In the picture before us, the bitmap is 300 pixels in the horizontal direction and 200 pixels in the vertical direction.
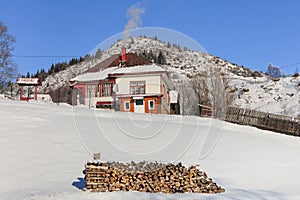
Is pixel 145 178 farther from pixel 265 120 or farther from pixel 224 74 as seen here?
pixel 265 120

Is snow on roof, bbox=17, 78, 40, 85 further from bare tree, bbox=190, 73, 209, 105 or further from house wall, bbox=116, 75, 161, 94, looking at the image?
bare tree, bbox=190, 73, 209, 105

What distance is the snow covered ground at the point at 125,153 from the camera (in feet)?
29.6

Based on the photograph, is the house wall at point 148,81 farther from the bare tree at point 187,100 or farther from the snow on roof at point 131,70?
the bare tree at point 187,100

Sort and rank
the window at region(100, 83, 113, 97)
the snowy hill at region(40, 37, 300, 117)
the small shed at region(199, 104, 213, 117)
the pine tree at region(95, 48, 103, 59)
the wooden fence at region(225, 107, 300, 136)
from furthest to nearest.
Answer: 1. the wooden fence at region(225, 107, 300, 136)
2. the window at region(100, 83, 113, 97)
3. the small shed at region(199, 104, 213, 117)
4. the snowy hill at region(40, 37, 300, 117)
5. the pine tree at region(95, 48, 103, 59)

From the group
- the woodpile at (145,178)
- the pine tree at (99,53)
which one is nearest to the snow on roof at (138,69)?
the pine tree at (99,53)

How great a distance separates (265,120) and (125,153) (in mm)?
16855

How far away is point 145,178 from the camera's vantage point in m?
8.45

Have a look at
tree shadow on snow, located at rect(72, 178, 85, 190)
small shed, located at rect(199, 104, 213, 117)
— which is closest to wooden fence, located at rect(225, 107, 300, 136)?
small shed, located at rect(199, 104, 213, 117)

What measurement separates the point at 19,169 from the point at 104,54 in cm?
593

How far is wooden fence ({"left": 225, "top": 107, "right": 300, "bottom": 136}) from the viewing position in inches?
1013

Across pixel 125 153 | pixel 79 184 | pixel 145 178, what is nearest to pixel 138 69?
pixel 145 178

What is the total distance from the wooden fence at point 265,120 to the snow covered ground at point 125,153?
186 inches

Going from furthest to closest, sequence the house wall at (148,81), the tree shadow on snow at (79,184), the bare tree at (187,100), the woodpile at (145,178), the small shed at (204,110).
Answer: the small shed at (204,110)
the tree shadow on snow at (79,184)
the house wall at (148,81)
the woodpile at (145,178)
the bare tree at (187,100)

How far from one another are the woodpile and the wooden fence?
17.2 metres
